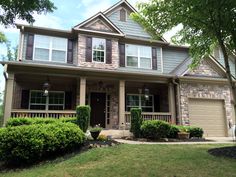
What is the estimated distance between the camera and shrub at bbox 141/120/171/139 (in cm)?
1008

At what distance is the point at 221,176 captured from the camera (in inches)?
185

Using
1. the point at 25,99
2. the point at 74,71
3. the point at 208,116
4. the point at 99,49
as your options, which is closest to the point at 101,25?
the point at 99,49

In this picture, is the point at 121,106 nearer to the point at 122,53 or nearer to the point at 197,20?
the point at 122,53

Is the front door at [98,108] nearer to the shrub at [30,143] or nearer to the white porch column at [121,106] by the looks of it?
the white porch column at [121,106]

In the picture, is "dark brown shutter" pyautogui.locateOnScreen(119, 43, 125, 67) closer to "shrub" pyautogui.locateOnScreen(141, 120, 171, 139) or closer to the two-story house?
the two-story house

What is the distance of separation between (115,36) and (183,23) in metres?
6.78

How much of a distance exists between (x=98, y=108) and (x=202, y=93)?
20.7 feet

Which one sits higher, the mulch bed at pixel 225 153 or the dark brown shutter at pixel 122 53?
the dark brown shutter at pixel 122 53

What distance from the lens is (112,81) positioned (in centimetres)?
1266

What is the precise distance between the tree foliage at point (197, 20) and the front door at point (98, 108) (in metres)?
6.45

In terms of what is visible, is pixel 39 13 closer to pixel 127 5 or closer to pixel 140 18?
pixel 140 18

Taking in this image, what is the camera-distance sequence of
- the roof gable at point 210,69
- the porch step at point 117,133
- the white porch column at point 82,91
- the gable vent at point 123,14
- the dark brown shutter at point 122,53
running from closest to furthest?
the porch step at point 117,133, the white porch column at point 82,91, the dark brown shutter at point 122,53, the roof gable at point 210,69, the gable vent at point 123,14

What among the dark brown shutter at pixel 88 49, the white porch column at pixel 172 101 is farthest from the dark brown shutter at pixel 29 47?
the white porch column at pixel 172 101

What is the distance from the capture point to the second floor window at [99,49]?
43.4 feet
